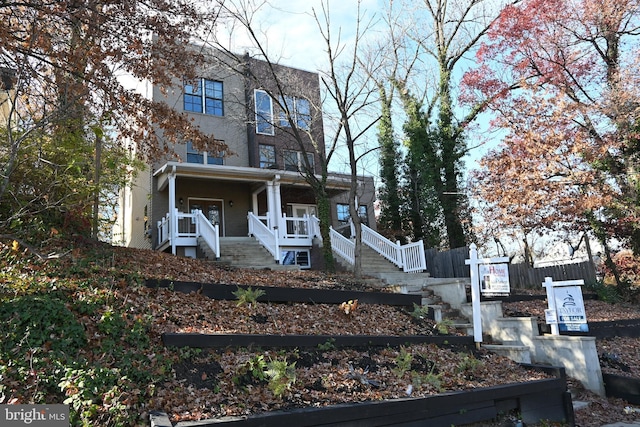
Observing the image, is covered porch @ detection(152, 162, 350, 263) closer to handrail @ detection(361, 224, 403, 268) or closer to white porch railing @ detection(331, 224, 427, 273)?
white porch railing @ detection(331, 224, 427, 273)

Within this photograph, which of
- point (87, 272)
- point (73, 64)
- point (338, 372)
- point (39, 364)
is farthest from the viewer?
point (73, 64)

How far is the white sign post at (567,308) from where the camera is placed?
7.91 meters

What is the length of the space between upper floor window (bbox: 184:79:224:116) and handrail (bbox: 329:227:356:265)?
8.30 metres

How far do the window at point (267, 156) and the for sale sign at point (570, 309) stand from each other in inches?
534

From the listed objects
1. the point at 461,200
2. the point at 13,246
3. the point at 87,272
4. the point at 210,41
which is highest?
the point at 210,41

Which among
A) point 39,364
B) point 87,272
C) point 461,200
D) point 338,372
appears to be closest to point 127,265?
point 87,272

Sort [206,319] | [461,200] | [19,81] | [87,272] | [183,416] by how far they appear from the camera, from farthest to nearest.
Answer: [461,200], [19,81], [87,272], [206,319], [183,416]

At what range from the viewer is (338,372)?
555 centimetres

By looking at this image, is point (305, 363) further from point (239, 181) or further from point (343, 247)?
point (239, 181)

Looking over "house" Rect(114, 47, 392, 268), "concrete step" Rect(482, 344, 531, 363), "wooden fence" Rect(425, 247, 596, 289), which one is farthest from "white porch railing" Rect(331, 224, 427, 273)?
"concrete step" Rect(482, 344, 531, 363)

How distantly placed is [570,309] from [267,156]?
14379mm

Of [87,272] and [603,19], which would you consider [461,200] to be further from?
[87,272]

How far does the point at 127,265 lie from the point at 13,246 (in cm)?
172

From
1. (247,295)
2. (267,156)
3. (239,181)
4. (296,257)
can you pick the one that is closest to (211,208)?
(239,181)
